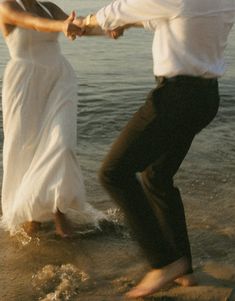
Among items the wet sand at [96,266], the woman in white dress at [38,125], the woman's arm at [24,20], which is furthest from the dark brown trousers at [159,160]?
the woman in white dress at [38,125]

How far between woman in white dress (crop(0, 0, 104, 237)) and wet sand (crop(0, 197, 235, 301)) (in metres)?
0.22

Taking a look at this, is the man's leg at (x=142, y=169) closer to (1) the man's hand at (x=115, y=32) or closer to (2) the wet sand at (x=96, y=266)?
(2) the wet sand at (x=96, y=266)

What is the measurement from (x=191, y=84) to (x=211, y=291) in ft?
4.20

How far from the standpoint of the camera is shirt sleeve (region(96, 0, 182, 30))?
302 cm

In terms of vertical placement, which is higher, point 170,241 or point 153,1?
point 153,1

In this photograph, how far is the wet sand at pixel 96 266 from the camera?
362cm

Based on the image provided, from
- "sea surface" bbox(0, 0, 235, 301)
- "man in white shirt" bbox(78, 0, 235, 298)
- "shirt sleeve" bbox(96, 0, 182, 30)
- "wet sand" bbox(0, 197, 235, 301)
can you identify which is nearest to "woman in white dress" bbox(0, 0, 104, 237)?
"wet sand" bbox(0, 197, 235, 301)

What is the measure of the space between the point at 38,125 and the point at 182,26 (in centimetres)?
177

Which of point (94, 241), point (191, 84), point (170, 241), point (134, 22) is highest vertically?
point (134, 22)

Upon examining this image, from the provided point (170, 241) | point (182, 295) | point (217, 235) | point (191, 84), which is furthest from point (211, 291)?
point (191, 84)

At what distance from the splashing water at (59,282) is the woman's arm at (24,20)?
1.54m

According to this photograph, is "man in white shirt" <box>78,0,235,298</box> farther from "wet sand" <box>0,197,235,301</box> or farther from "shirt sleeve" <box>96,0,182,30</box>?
"wet sand" <box>0,197,235,301</box>

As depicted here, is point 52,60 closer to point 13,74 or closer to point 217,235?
point 13,74

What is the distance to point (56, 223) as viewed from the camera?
14.9ft
